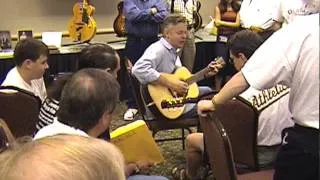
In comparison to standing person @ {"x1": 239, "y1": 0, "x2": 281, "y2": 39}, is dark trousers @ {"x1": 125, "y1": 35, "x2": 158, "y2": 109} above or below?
below

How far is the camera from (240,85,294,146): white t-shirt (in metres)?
2.39

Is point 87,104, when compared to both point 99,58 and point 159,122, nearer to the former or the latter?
point 99,58

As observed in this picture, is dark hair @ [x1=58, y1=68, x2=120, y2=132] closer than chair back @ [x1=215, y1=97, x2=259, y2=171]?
Yes

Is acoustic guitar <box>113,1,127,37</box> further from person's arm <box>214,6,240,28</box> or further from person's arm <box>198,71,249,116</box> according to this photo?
person's arm <box>198,71,249,116</box>

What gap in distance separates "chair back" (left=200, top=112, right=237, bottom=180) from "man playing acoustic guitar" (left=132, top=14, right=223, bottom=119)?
1.28 m

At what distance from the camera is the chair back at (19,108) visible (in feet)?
8.51

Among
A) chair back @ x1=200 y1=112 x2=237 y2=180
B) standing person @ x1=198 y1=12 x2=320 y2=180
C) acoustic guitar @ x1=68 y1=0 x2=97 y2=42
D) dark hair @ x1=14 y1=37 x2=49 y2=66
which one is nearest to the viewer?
standing person @ x1=198 y1=12 x2=320 y2=180

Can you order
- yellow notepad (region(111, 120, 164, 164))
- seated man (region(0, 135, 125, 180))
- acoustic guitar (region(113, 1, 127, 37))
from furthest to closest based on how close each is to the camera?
acoustic guitar (region(113, 1, 127, 37))
yellow notepad (region(111, 120, 164, 164))
seated man (region(0, 135, 125, 180))

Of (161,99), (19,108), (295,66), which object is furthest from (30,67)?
(295,66)

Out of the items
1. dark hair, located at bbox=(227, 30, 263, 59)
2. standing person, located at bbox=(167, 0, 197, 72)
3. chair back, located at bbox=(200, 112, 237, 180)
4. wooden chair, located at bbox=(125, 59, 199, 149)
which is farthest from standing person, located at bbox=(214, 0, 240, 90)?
chair back, located at bbox=(200, 112, 237, 180)

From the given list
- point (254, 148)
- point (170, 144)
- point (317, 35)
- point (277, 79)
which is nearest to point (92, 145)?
point (317, 35)

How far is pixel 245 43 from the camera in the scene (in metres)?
2.83

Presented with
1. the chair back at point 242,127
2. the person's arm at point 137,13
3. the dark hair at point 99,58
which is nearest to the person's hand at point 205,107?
the chair back at point 242,127

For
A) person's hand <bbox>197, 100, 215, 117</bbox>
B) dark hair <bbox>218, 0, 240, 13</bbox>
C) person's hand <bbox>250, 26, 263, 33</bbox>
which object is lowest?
dark hair <bbox>218, 0, 240, 13</bbox>
